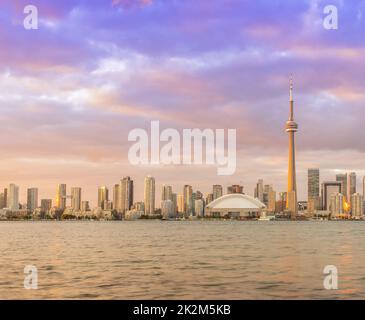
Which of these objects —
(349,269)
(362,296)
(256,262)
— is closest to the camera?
(362,296)

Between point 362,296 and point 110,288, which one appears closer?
point 362,296

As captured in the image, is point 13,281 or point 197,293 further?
point 13,281

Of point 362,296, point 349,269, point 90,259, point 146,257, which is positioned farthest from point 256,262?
point 362,296
